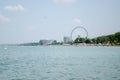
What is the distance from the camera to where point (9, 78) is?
101ft

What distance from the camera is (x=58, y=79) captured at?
2872 cm

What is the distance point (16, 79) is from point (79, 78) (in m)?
7.60

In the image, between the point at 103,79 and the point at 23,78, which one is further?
the point at 23,78

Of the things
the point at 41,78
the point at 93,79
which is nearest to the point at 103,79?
the point at 93,79

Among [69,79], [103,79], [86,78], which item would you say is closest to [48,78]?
[69,79]

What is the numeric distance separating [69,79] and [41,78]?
3.51 meters

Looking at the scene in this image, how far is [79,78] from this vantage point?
29406 millimetres

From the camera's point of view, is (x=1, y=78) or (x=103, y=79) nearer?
(x=103, y=79)

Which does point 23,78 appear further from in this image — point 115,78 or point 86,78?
point 115,78

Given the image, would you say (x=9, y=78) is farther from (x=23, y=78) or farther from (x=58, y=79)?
(x=58, y=79)

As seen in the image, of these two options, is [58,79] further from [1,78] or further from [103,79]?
[1,78]

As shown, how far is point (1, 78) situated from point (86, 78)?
1046 centimetres

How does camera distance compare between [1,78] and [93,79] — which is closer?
[93,79]

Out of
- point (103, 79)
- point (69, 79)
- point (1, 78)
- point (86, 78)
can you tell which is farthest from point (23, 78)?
point (103, 79)
